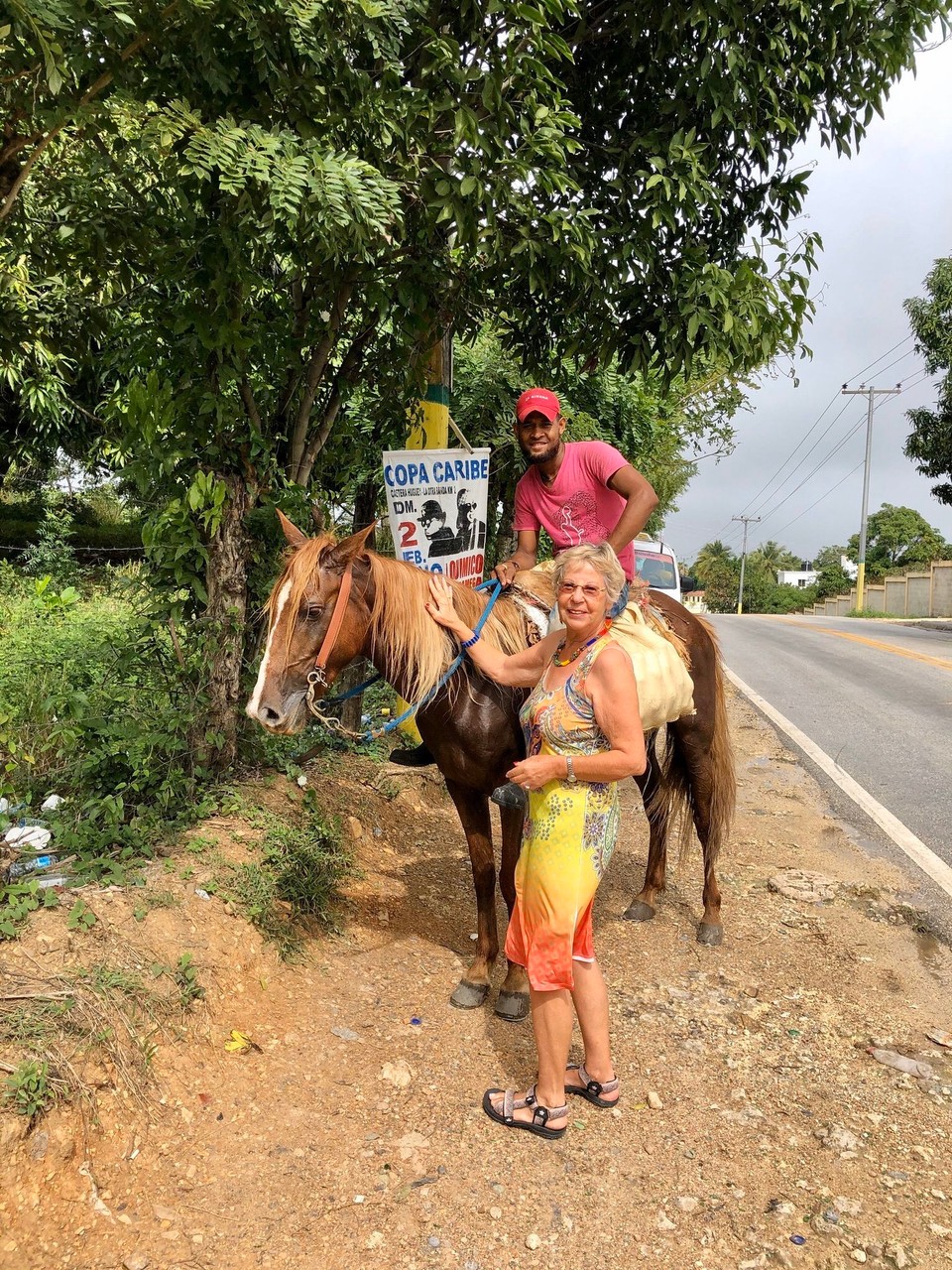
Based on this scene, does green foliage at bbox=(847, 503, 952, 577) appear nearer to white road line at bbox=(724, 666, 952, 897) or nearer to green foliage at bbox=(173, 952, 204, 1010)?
white road line at bbox=(724, 666, 952, 897)

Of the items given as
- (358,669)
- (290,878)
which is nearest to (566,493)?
(290,878)

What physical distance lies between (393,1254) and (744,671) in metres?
12.3

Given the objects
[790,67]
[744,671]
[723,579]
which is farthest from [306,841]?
[723,579]

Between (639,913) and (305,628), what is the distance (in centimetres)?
260

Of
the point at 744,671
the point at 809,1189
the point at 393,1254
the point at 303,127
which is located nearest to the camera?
the point at 393,1254

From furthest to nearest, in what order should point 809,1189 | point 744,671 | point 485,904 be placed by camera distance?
point 744,671
point 485,904
point 809,1189

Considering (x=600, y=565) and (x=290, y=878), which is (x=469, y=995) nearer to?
(x=290, y=878)

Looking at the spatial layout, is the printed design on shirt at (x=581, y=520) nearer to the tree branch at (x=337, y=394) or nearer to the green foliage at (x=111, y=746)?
the tree branch at (x=337, y=394)

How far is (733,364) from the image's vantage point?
4426 mm

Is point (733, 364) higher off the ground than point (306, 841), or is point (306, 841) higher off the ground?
point (733, 364)

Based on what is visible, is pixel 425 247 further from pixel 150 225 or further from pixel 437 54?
pixel 150 225

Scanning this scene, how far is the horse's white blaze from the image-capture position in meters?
2.85

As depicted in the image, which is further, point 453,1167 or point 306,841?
point 306,841

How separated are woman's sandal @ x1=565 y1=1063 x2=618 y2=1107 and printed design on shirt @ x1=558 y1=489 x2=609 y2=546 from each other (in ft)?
7.23
